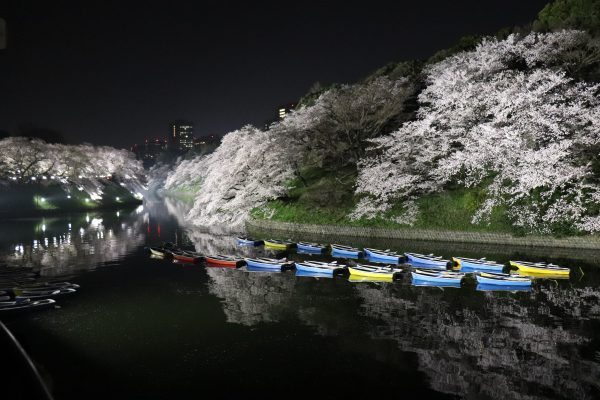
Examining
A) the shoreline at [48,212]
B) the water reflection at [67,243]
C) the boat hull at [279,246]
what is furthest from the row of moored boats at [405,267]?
the shoreline at [48,212]

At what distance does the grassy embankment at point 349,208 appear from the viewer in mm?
37719

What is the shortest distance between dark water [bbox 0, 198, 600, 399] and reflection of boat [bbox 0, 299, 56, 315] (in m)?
0.66

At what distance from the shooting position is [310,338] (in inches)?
659

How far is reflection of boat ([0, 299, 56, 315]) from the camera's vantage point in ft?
65.6

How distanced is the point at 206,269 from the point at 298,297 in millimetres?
9959

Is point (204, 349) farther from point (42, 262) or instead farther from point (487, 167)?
point (487, 167)

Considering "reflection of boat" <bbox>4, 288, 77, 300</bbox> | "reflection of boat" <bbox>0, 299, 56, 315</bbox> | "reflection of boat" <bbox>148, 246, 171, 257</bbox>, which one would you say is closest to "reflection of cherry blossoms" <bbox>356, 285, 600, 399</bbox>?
"reflection of boat" <bbox>0, 299, 56, 315</bbox>

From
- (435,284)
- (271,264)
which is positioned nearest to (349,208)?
(271,264)

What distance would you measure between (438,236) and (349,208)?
10.6m

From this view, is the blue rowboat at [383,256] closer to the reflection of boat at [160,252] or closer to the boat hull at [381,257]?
the boat hull at [381,257]

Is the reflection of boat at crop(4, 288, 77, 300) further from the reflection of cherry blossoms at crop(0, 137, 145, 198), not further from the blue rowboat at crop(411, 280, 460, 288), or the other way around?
the reflection of cherry blossoms at crop(0, 137, 145, 198)

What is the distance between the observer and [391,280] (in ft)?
83.0

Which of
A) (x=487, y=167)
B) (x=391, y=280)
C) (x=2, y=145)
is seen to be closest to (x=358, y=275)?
(x=391, y=280)

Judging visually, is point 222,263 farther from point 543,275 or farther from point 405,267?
point 543,275
